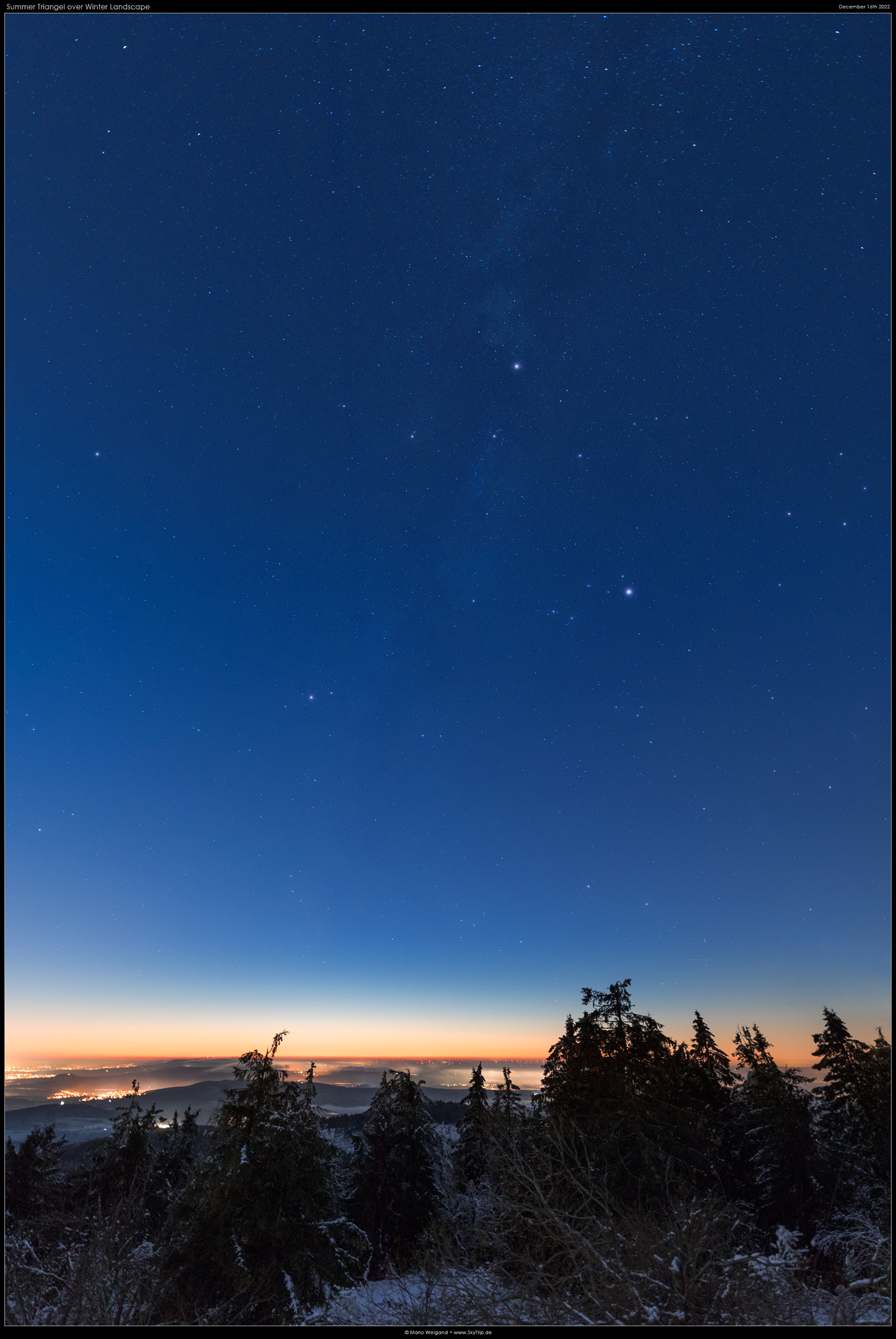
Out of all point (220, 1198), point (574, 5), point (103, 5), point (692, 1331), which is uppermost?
point (103, 5)

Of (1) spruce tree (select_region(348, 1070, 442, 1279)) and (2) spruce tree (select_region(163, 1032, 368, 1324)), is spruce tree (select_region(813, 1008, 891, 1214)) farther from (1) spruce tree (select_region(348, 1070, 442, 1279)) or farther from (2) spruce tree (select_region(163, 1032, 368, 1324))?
(1) spruce tree (select_region(348, 1070, 442, 1279))

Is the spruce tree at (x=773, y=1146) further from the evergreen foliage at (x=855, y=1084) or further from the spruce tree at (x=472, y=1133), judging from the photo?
the spruce tree at (x=472, y=1133)

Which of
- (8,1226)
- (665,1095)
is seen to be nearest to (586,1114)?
(665,1095)

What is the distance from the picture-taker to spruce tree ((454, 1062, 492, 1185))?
31072 mm

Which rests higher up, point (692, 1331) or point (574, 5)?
point (574, 5)

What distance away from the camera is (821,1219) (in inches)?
791

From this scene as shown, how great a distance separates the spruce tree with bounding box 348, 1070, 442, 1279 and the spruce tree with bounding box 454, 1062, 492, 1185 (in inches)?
86.6

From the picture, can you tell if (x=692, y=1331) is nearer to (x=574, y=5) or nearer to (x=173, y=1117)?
(x=574, y=5)

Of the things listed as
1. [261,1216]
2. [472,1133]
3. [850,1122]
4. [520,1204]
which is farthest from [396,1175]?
[520,1204]

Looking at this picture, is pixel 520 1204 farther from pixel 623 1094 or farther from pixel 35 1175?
pixel 35 1175

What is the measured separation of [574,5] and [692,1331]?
13.2m

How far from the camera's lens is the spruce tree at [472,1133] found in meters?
31.1

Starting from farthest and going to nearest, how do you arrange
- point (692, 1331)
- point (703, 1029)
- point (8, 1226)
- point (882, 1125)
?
1. point (703, 1029)
2. point (882, 1125)
3. point (8, 1226)
4. point (692, 1331)

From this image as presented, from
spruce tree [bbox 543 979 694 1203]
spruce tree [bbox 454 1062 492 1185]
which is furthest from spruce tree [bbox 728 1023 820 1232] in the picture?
spruce tree [bbox 454 1062 492 1185]
